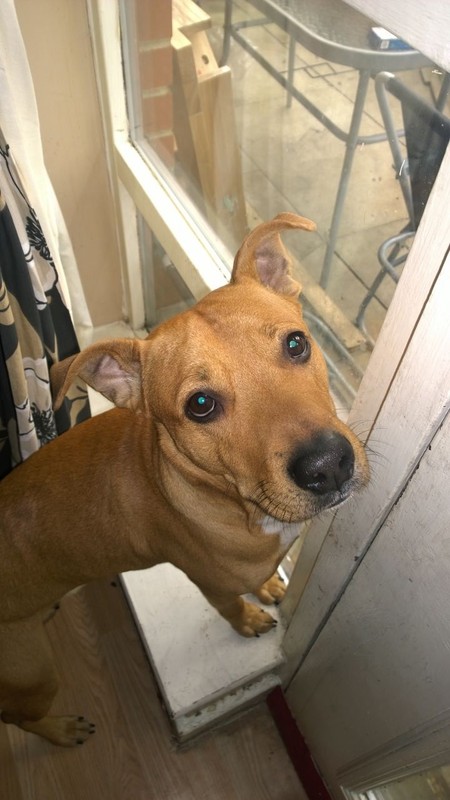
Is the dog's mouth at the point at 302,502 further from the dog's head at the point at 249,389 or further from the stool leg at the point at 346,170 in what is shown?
the stool leg at the point at 346,170

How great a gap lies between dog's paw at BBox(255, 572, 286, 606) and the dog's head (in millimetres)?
1153

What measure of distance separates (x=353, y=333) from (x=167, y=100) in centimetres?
165

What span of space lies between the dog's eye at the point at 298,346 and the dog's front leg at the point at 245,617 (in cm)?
119

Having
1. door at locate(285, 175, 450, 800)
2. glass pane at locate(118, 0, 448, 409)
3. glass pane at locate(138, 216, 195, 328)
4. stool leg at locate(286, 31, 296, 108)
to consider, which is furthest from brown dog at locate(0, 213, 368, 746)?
glass pane at locate(138, 216, 195, 328)

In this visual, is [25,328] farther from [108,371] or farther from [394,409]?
[394,409]

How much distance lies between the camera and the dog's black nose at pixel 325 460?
1.37 m

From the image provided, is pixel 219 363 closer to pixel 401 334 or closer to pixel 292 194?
pixel 401 334

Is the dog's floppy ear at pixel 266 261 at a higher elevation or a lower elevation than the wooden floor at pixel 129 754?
higher

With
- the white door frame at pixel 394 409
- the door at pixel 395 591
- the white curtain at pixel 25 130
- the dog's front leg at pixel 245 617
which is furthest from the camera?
the dog's front leg at pixel 245 617

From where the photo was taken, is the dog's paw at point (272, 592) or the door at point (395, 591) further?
the dog's paw at point (272, 592)

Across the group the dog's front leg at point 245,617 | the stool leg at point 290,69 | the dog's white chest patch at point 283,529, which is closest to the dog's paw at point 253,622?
the dog's front leg at point 245,617

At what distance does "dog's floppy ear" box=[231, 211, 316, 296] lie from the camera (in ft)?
5.74

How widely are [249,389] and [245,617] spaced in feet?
4.93

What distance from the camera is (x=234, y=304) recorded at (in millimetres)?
1687
